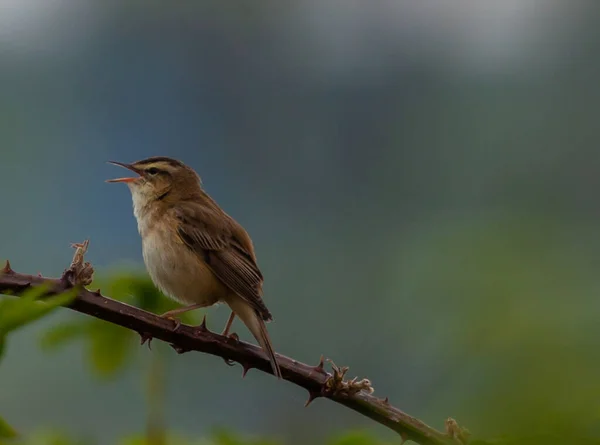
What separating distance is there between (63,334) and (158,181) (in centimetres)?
220

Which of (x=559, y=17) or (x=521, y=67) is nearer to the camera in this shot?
(x=521, y=67)

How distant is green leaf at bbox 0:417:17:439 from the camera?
615 millimetres

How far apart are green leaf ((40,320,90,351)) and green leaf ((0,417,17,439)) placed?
2.10ft

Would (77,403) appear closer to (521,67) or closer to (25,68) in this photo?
(521,67)

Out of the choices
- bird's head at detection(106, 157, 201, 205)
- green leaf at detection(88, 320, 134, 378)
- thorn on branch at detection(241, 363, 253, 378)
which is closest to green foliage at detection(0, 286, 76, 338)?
green leaf at detection(88, 320, 134, 378)

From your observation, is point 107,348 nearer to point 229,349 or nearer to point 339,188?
point 229,349

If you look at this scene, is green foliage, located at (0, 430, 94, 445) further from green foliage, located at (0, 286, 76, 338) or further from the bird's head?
the bird's head

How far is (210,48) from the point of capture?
5000cm

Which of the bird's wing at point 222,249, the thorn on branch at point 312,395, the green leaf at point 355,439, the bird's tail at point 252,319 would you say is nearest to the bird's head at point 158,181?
the bird's wing at point 222,249

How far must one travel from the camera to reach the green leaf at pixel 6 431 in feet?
2.02

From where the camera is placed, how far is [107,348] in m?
1.42

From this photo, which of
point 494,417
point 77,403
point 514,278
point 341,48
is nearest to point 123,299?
point 514,278

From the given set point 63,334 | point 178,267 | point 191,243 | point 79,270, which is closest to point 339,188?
point 191,243

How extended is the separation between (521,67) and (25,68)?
21536 mm
